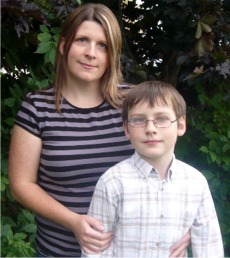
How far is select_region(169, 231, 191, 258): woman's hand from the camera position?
6.89 ft

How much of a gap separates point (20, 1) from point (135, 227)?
926mm

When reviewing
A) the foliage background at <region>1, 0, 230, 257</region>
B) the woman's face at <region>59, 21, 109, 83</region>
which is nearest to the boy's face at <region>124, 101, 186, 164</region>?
the woman's face at <region>59, 21, 109, 83</region>

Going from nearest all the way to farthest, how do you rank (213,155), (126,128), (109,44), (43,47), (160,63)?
(126,128)
(109,44)
(43,47)
(213,155)
(160,63)

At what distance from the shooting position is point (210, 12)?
2.90m

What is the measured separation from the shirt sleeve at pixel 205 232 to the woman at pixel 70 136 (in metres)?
0.06

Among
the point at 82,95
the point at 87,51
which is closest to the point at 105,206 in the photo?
the point at 82,95

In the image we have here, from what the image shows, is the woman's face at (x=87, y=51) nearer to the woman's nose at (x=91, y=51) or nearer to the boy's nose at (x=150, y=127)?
the woman's nose at (x=91, y=51)

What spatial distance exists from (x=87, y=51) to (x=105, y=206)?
0.59 m

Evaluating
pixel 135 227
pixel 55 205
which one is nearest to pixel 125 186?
pixel 135 227

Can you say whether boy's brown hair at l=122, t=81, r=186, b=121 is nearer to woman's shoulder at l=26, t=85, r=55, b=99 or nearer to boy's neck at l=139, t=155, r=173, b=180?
boy's neck at l=139, t=155, r=173, b=180

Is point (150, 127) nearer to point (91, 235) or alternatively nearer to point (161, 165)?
point (161, 165)

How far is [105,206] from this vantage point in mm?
2057

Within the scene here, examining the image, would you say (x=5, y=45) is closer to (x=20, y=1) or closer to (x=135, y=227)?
(x=20, y=1)

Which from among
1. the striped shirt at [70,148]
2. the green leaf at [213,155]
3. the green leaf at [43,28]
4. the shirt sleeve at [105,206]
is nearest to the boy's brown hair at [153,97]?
the striped shirt at [70,148]
